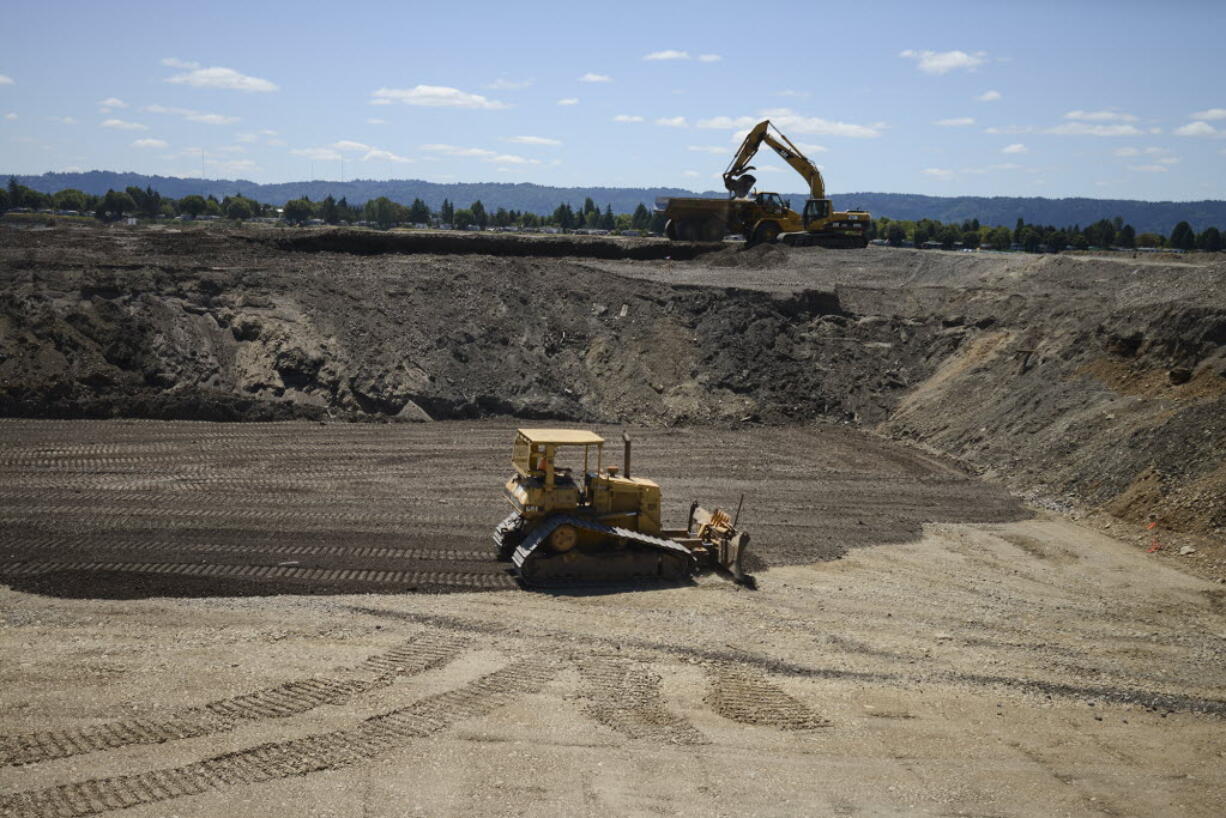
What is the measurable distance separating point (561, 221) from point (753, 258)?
4388cm

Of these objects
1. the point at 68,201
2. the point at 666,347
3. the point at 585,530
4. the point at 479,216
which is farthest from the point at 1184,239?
the point at 68,201

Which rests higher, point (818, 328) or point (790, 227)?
point (790, 227)

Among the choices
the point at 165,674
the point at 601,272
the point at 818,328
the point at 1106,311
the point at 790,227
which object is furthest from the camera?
the point at 790,227

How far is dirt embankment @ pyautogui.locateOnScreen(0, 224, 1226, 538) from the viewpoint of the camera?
67.8 ft

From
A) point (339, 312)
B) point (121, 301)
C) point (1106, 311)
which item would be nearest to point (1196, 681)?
point (1106, 311)

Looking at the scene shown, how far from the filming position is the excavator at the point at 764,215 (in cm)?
3675

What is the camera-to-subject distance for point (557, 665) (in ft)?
37.1

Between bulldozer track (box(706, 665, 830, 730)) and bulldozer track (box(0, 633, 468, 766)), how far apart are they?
2.94 m

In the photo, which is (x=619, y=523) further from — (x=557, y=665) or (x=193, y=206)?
(x=193, y=206)

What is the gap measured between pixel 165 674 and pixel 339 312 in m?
17.2

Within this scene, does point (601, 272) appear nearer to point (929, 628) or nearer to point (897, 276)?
point (897, 276)

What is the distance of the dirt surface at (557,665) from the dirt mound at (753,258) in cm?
1650

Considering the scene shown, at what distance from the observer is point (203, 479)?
18453mm

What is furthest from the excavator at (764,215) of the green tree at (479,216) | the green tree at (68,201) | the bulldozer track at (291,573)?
the green tree at (68,201)
